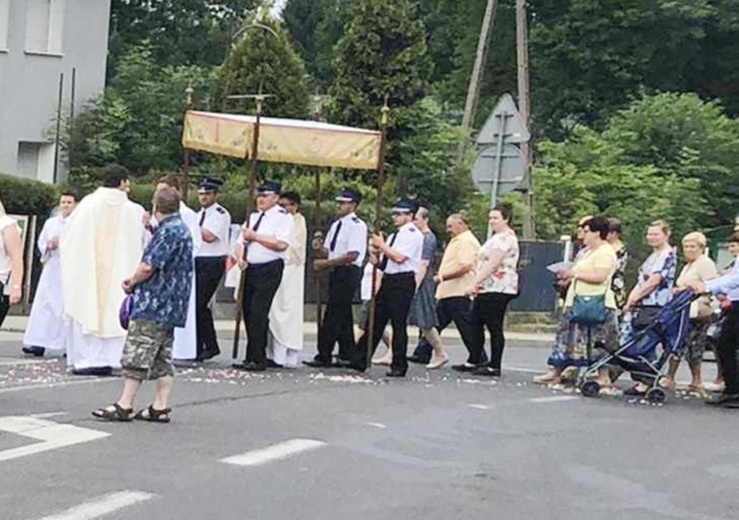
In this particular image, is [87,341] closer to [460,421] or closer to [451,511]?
[460,421]

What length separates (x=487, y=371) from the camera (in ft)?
56.0

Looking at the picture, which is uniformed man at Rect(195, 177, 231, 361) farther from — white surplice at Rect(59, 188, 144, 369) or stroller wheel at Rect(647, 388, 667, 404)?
stroller wheel at Rect(647, 388, 667, 404)

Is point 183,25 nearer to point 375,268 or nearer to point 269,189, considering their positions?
point 375,268

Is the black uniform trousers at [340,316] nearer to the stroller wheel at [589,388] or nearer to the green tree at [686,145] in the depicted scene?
the stroller wheel at [589,388]

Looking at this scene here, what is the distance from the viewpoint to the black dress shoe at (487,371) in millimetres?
17044

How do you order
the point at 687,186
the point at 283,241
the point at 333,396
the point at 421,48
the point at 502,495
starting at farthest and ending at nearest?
1. the point at 687,186
2. the point at 421,48
3. the point at 283,241
4. the point at 333,396
5. the point at 502,495

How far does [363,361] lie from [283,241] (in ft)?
5.96

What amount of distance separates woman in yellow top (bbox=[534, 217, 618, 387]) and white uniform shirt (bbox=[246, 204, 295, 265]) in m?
2.79

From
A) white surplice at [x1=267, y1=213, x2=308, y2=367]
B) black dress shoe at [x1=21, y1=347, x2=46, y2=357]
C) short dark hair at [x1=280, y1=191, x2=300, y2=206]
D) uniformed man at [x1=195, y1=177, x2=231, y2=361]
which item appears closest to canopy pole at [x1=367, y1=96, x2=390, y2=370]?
white surplice at [x1=267, y1=213, x2=308, y2=367]

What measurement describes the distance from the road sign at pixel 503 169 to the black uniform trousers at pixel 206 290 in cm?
672

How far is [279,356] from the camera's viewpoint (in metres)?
16.4

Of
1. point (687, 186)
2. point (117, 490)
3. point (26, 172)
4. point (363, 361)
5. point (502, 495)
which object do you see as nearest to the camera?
point (117, 490)

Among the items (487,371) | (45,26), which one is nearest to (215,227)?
(487,371)

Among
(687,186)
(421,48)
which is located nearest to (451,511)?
(421,48)
